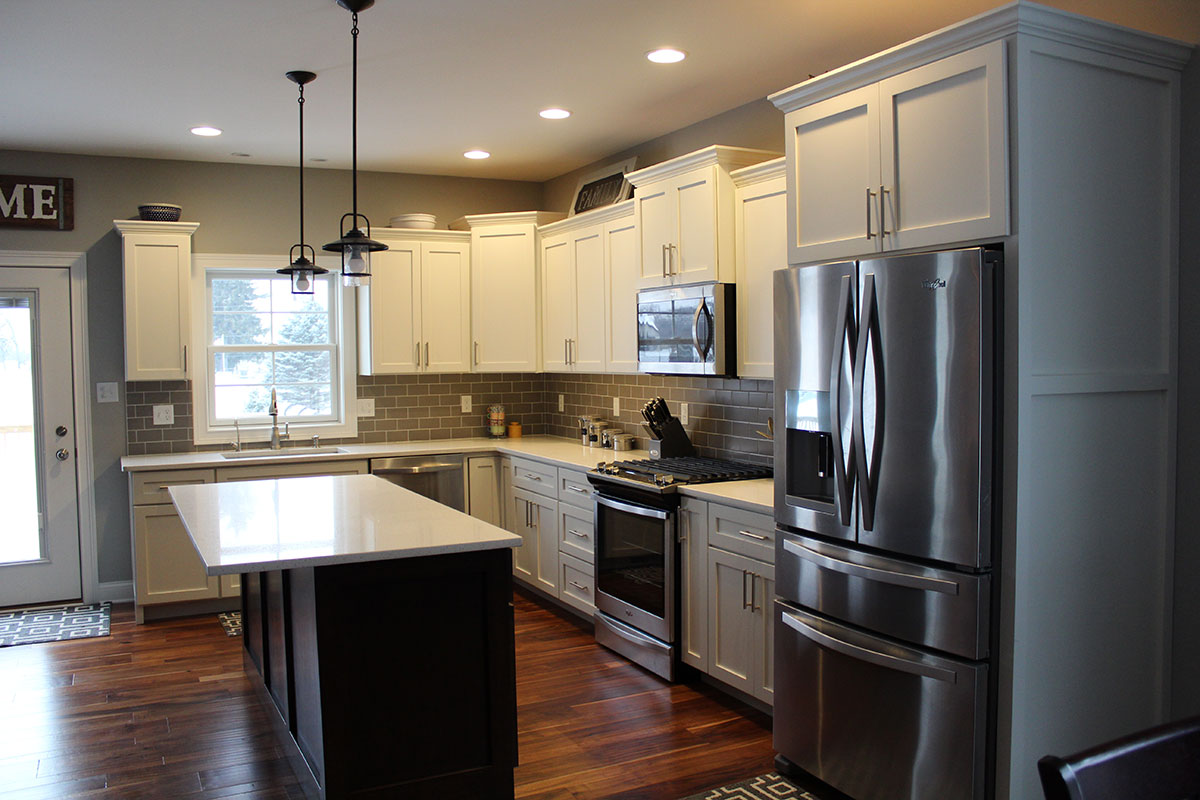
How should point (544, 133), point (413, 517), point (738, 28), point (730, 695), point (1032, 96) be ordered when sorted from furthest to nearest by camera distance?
point (544, 133)
point (730, 695)
point (738, 28)
point (413, 517)
point (1032, 96)

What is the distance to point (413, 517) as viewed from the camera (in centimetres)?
311

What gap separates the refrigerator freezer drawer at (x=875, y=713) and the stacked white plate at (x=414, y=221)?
375cm

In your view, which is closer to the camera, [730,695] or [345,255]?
[345,255]

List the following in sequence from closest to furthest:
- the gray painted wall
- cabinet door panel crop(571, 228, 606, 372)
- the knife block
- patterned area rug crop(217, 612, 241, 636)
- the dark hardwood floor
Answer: the dark hardwood floor < the knife block < patterned area rug crop(217, 612, 241, 636) < cabinet door panel crop(571, 228, 606, 372) < the gray painted wall

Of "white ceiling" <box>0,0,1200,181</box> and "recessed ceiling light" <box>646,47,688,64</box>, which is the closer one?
"white ceiling" <box>0,0,1200,181</box>

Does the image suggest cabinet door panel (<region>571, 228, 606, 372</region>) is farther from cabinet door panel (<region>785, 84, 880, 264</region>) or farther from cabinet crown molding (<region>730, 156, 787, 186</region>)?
cabinet door panel (<region>785, 84, 880, 264</region>)

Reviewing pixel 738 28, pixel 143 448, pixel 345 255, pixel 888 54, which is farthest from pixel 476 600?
pixel 143 448

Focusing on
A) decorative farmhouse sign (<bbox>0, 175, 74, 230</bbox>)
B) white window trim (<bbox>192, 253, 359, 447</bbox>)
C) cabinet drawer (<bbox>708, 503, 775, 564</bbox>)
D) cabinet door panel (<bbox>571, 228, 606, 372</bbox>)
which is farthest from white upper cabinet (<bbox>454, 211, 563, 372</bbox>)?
cabinet drawer (<bbox>708, 503, 775, 564</bbox>)

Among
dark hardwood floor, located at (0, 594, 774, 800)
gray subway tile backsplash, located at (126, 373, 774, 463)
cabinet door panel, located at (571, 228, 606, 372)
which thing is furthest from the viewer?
cabinet door panel, located at (571, 228, 606, 372)

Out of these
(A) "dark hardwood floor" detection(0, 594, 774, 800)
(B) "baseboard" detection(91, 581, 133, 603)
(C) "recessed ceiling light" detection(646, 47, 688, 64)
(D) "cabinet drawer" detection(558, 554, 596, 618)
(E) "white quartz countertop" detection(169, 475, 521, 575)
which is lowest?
(A) "dark hardwood floor" detection(0, 594, 774, 800)

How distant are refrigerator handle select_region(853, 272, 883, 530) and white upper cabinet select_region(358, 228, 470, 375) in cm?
370

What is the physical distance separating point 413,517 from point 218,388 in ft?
10.5

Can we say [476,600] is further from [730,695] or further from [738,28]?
[738,28]

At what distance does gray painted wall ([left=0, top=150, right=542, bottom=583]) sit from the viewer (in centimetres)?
536
